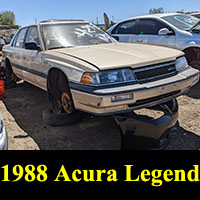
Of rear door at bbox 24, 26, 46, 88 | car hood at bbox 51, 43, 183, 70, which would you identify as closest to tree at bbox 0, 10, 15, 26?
rear door at bbox 24, 26, 46, 88

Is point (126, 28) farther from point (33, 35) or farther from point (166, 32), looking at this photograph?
point (33, 35)

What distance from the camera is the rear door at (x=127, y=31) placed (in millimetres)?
5977

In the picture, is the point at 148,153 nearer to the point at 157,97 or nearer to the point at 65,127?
the point at 157,97

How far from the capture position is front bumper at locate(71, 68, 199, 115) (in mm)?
2490

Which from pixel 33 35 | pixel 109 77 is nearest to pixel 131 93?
pixel 109 77

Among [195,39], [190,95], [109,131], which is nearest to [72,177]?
[109,131]

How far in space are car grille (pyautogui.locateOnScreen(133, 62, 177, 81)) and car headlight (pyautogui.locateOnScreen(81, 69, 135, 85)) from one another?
106mm

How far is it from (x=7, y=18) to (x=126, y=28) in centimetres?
4205

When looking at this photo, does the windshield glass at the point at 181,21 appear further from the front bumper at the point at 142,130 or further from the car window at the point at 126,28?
the front bumper at the point at 142,130

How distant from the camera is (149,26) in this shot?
5695 millimetres

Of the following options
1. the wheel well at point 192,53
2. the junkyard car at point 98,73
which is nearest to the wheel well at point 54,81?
the junkyard car at point 98,73

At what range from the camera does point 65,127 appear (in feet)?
11.4

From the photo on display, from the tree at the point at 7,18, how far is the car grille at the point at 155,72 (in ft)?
143

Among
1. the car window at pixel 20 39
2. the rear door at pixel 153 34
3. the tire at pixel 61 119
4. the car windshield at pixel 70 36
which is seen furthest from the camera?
the rear door at pixel 153 34
